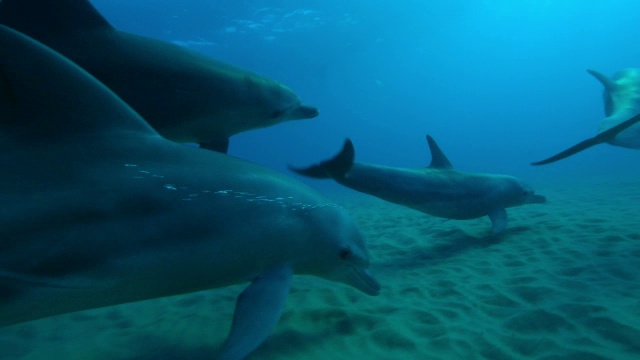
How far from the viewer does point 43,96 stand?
257 centimetres

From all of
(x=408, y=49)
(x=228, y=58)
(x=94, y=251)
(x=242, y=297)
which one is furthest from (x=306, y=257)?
→ (x=408, y=49)

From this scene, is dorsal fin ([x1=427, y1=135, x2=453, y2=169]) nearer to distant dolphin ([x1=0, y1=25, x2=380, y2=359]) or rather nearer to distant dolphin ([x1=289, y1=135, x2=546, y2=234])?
distant dolphin ([x1=289, y1=135, x2=546, y2=234])

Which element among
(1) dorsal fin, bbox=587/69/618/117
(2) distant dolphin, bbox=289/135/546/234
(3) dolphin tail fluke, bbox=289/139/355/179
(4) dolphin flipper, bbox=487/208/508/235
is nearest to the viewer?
(3) dolphin tail fluke, bbox=289/139/355/179

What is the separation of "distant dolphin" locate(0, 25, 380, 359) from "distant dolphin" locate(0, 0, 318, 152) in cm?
71

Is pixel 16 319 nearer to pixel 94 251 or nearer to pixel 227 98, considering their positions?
pixel 94 251

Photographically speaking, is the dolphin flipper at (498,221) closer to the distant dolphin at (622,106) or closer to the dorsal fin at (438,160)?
the dorsal fin at (438,160)

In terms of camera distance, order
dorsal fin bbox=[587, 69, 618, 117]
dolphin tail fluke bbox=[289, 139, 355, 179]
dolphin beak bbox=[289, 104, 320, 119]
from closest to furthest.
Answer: dolphin beak bbox=[289, 104, 320, 119] < dolphin tail fluke bbox=[289, 139, 355, 179] < dorsal fin bbox=[587, 69, 618, 117]

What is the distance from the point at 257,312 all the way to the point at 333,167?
10.8 ft

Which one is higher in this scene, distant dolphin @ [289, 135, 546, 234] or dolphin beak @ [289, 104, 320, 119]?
dolphin beak @ [289, 104, 320, 119]

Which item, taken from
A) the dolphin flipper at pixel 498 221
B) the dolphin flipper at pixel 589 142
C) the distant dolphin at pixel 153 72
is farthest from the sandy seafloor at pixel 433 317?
the distant dolphin at pixel 153 72

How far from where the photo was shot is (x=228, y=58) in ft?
143

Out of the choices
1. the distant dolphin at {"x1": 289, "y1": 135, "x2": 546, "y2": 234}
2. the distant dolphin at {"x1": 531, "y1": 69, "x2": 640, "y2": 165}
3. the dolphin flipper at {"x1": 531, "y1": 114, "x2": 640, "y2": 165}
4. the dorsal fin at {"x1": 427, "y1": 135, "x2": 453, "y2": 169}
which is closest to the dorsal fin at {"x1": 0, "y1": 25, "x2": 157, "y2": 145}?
the distant dolphin at {"x1": 289, "y1": 135, "x2": 546, "y2": 234}

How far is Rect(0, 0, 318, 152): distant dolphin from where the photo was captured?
3312mm

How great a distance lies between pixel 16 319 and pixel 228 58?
44.0 meters
